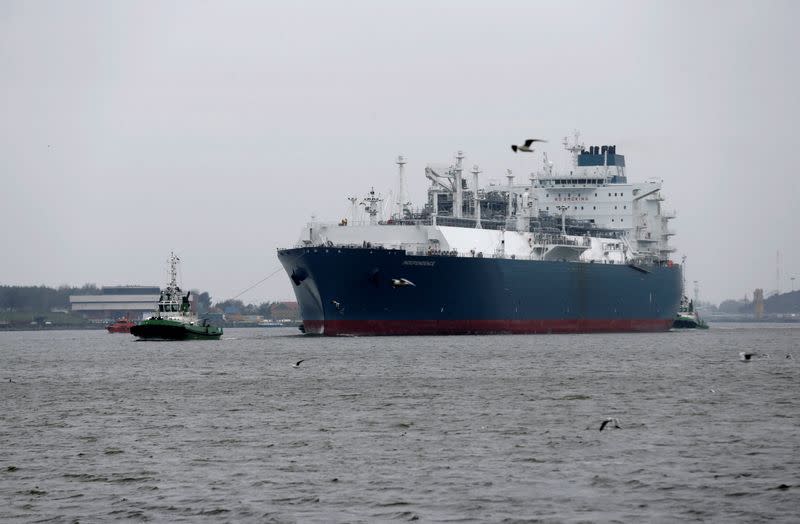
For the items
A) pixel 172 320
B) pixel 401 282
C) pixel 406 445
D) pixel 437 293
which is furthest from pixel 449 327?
pixel 406 445

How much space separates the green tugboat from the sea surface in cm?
2799

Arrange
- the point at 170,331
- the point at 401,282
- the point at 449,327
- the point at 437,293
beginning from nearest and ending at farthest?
the point at 401,282, the point at 437,293, the point at 449,327, the point at 170,331

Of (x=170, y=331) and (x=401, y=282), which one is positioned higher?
(x=401, y=282)

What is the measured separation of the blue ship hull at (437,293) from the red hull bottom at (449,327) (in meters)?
0.06

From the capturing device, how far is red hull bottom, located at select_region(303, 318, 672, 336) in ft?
255

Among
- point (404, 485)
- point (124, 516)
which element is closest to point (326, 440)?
point (404, 485)

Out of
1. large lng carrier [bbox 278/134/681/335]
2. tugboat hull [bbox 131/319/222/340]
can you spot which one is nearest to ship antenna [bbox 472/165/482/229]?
large lng carrier [bbox 278/134/681/335]

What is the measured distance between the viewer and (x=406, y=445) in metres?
27.1

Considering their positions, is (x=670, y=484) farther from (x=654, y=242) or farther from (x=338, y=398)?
(x=654, y=242)

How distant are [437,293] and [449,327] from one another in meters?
2.79

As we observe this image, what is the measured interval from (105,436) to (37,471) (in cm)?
500

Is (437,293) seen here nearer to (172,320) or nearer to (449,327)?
(449,327)

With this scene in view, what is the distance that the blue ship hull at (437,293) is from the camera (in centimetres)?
7606

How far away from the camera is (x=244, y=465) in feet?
81.0
